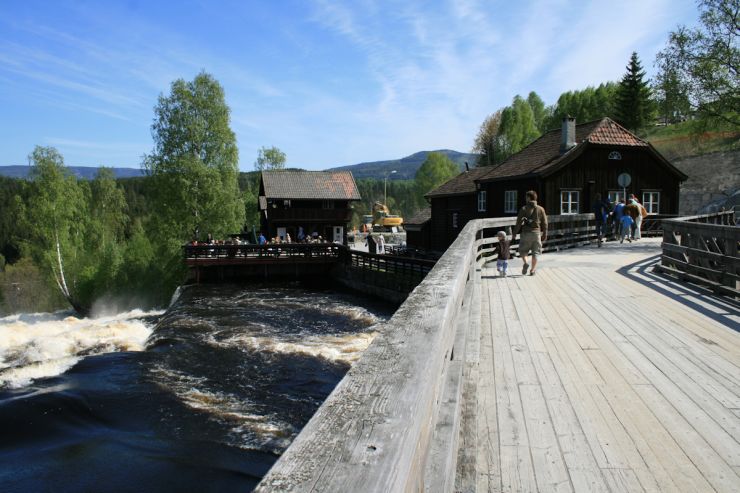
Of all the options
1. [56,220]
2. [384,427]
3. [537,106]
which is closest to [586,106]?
[537,106]

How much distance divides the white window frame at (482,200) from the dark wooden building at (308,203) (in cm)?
1607

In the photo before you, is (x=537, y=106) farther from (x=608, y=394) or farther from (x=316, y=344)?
(x=608, y=394)

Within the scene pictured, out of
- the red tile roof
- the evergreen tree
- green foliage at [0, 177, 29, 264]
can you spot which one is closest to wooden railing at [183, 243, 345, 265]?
the red tile roof

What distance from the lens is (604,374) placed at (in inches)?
184

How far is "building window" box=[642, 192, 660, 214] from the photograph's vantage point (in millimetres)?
27406

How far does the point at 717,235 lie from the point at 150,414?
35.9ft

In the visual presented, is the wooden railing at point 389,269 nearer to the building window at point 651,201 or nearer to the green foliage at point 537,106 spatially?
the building window at point 651,201

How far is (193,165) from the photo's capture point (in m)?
35.2

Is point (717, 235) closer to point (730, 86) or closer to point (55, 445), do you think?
point (55, 445)

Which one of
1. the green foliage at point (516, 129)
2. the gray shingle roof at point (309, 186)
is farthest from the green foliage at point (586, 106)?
the gray shingle roof at point (309, 186)

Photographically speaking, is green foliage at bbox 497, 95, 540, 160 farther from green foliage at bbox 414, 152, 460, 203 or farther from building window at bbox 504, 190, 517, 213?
building window at bbox 504, 190, 517, 213

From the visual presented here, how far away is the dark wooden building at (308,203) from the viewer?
4572 centimetres

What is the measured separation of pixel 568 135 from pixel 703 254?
63.0ft

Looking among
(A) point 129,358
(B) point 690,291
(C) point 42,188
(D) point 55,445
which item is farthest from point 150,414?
(C) point 42,188
